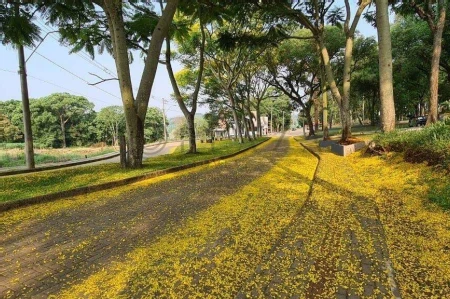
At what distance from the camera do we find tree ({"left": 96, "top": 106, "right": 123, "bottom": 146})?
62353 millimetres

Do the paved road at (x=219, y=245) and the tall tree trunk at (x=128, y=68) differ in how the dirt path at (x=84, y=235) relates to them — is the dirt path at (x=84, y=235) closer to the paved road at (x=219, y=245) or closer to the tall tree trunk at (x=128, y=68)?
the paved road at (x=219, y=245)

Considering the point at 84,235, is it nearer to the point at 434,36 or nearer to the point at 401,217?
the point at 401,217

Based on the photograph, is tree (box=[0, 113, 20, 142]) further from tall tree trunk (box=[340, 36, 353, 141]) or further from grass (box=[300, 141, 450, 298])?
grass (box=[300, 141, 450, 298])

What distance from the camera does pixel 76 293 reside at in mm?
2334

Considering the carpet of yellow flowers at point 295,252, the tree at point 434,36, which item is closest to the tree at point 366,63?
the tree at point 434,36

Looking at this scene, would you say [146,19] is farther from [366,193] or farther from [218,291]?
[218,291]

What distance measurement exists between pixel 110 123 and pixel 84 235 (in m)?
65.4

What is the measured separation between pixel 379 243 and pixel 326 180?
130 inches

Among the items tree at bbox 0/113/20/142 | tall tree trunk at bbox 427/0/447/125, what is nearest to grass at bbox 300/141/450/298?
tall tree trunk at bbox 427/0/447/125

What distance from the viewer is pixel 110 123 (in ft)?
211

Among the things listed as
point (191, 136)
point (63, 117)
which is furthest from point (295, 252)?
point (63, 117)

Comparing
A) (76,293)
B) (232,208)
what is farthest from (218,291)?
(232,208)

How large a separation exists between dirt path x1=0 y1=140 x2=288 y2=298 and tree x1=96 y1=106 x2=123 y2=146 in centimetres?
6015

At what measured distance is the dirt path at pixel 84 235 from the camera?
262 cm
